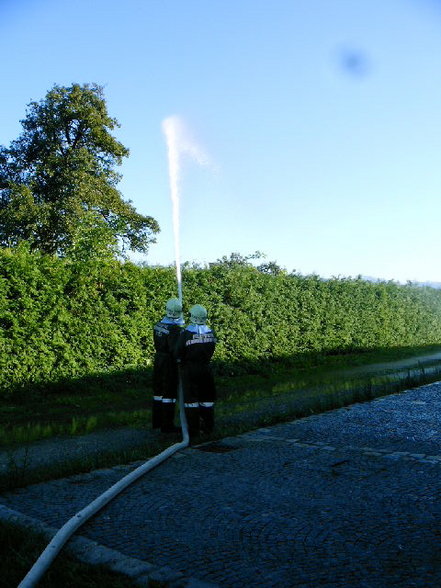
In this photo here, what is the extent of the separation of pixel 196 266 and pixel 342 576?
12.4m

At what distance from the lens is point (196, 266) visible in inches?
606

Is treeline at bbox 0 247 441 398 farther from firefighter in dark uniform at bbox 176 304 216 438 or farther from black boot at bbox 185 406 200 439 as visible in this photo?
black boot at bbox 185 406 200 439

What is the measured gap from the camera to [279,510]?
4.46m

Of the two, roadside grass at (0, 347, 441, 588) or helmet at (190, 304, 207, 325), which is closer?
→ roadside grass at (0, 347, 441, 588)

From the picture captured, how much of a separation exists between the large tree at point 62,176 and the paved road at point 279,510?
23.8 metres

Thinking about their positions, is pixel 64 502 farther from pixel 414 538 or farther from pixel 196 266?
pixel 196 266

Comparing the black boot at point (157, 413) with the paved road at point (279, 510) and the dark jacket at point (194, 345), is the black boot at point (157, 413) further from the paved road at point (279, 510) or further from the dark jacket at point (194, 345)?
the paved road at point (279, 510)

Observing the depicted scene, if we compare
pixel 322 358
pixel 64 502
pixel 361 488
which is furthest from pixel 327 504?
pixel 322 358

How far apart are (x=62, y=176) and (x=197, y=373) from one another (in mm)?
26180

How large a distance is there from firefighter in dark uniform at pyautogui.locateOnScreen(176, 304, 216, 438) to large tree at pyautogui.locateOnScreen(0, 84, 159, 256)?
22.0m

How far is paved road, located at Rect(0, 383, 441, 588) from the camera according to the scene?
342 cm

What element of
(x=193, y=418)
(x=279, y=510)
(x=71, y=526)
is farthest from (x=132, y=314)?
(x=71, y=526)

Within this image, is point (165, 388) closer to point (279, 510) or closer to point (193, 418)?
point (193, 418)

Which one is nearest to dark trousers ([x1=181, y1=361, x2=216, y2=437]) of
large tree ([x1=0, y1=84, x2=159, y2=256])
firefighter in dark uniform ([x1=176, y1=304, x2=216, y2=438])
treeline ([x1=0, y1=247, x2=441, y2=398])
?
firefighter in dark uniform ([x1=176, y1=304, x2=216, y2=438])
